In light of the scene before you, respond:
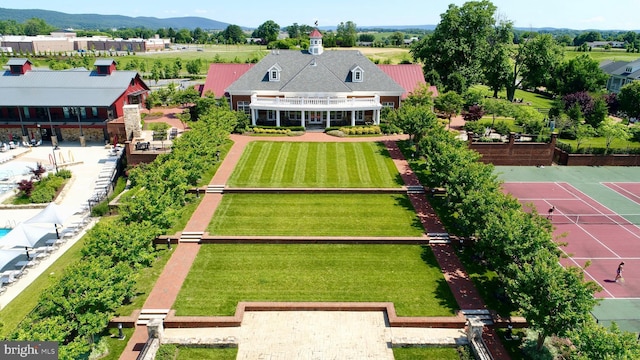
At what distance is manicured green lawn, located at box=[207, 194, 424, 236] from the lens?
32.0m

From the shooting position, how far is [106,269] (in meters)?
21.6

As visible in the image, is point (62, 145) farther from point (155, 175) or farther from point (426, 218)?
point (426, 218)

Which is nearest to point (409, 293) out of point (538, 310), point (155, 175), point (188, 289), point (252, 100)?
point (538, 310)

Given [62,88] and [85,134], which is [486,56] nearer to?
[85,134]

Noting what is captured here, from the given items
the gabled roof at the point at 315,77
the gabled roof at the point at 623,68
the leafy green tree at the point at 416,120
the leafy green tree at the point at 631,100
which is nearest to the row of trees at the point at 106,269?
the leafy green tree at the point at 416,120

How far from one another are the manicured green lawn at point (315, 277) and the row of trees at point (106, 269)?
3629mm

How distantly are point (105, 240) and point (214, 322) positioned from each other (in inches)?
297

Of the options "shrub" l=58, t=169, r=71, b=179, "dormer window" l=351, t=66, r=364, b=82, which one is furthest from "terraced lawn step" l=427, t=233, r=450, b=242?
"shrub" l=58, t=169, r=71, b=179

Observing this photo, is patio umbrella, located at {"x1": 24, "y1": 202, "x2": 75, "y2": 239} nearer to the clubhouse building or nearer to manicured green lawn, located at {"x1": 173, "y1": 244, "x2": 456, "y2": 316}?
manicured green lawn, located at {"x1": 173, "y1": 244, "x2": 456, "y2": 316}

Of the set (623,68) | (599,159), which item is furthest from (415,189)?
(623,68)

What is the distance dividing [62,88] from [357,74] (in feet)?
130

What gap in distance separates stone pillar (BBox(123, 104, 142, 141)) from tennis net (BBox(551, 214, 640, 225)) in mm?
45592

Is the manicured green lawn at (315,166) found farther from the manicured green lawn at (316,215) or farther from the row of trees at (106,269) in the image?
the row of trees at (106,269)

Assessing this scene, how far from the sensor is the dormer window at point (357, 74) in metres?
60.5
